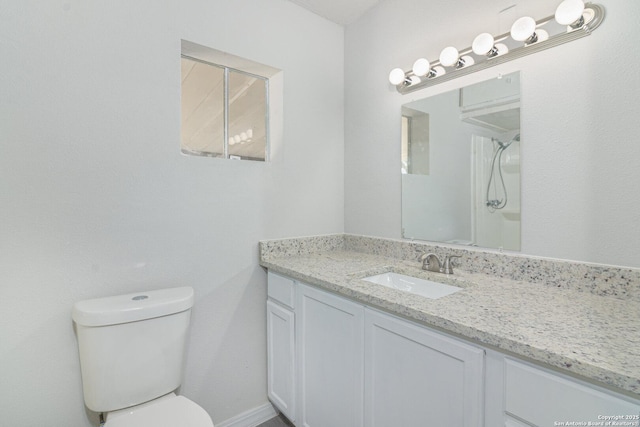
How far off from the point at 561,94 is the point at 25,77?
2.05 m

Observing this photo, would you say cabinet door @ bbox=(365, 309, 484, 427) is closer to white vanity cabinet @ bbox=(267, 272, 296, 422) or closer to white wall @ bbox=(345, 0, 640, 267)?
white vanity cabinet @ bbox=(267, 272, 296, 422)

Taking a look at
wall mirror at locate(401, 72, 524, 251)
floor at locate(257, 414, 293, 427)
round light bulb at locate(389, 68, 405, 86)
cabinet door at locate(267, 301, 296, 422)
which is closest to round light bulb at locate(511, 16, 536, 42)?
wall mirror at locate(401, 72, 524, 251)

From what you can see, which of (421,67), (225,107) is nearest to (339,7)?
(421,67)

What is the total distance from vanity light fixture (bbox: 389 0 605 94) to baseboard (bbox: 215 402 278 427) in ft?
6.57

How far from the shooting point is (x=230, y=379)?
1.70 meters

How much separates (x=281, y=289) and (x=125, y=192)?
87cm

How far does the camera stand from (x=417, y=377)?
1.00 meters

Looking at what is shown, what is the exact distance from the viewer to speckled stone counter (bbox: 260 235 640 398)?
70cm

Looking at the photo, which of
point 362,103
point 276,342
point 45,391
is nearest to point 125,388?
point 45,391

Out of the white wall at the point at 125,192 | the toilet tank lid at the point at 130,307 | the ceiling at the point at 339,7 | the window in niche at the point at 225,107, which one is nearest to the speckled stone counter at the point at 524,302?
the white wall at the point at 125,192

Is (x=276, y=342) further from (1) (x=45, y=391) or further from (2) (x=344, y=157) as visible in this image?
(2) (x=344, y=157)

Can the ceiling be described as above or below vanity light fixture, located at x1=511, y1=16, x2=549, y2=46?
above

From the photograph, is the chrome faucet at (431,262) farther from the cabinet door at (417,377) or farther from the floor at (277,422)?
the floor at (277,422)

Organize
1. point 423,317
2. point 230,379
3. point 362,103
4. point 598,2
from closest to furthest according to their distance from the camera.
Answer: point 423,317 < point 598,2 < point 230,379 < point 362,103
